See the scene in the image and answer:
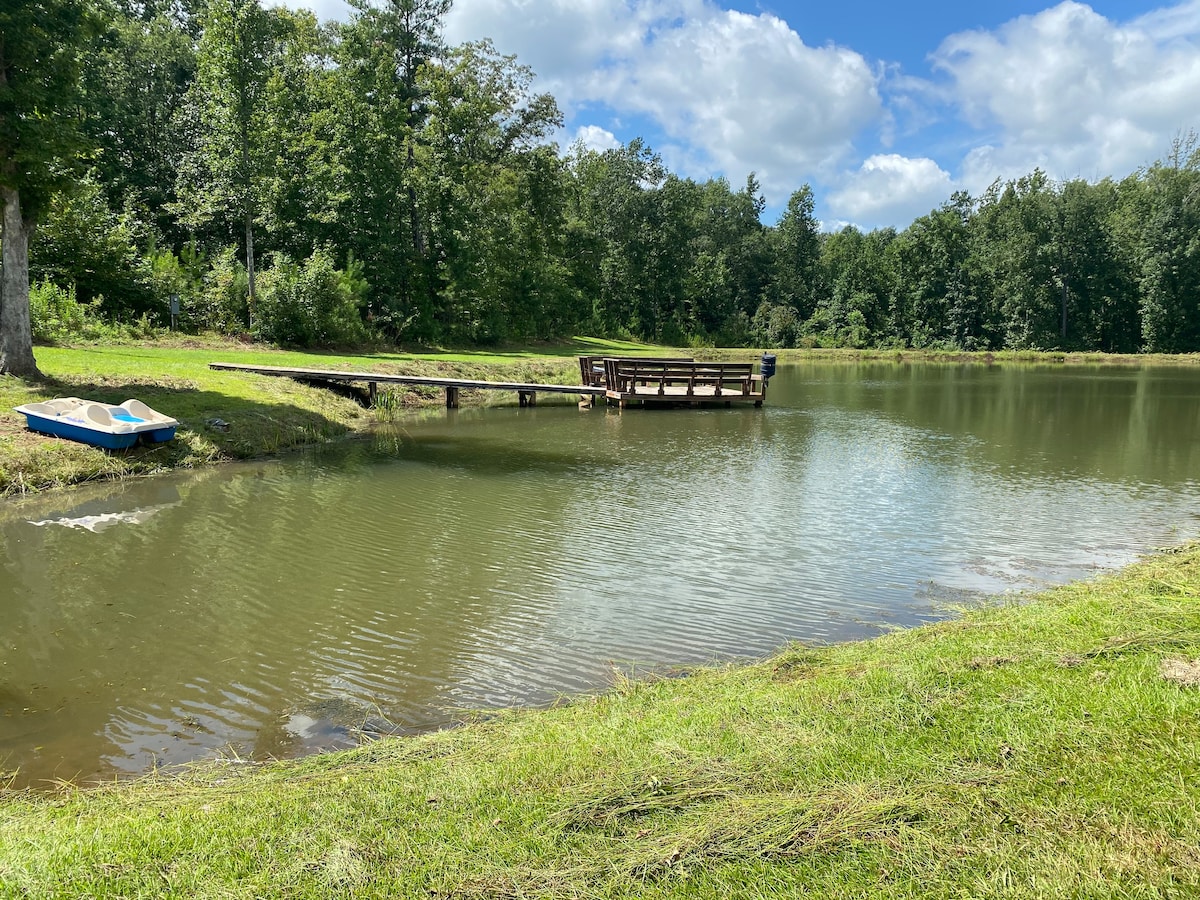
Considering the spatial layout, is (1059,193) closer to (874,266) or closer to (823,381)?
(874,266)

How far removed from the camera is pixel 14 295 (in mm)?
16359

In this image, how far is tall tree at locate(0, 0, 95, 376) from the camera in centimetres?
1528

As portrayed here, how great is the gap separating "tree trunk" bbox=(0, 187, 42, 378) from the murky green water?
513 centimetres

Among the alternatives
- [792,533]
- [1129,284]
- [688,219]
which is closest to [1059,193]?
[1129,284]

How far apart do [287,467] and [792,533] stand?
37.4 feet

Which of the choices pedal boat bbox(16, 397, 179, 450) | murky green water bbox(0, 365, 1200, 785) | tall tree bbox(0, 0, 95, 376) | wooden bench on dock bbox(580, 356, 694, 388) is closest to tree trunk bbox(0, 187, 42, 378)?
tall tree bbox(0, 0, 95, 376)

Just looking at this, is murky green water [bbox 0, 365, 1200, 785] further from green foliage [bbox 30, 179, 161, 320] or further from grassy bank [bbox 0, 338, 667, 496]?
green foliage [bbox 30, 179, 161, 320]

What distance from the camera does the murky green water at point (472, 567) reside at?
651 cm

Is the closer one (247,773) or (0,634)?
(247,773)

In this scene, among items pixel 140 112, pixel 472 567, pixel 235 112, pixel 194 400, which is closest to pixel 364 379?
pixel 194 400

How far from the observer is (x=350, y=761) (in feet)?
16.6

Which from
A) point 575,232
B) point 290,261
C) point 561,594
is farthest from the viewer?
point 575,232

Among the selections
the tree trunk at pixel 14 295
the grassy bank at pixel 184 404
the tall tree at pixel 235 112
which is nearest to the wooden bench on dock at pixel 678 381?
the grassy bank at pixel 184 404

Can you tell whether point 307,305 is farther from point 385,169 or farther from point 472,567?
point 472,567
